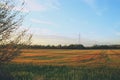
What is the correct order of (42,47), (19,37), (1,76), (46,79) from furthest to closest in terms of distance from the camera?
(42,47), (46,79), (19,37), (1,76)

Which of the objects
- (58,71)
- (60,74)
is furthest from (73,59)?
(60,74)

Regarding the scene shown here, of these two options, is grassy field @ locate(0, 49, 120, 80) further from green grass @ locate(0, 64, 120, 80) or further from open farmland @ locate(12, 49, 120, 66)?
open farmland @ locate(12, 49, 120, 66)

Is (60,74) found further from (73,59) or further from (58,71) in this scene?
(73,59)

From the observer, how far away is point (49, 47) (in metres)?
139

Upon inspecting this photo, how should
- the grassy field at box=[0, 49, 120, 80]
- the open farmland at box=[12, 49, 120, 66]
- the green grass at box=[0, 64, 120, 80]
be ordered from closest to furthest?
the green grass at box=[0, 64, 120, 80], the grassy field at box=[0, 49, 120, 80], the open farmland at box=[12, 49, 120, 66]

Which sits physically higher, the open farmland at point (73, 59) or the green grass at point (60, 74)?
the open farmland at point (73, 59)

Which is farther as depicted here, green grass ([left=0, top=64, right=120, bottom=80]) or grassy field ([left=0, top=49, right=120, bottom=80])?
grassy field ([left=0, top=49, right=120, bottom=80])

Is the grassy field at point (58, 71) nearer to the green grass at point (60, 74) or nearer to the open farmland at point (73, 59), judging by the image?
the green grass at point (60, 74)

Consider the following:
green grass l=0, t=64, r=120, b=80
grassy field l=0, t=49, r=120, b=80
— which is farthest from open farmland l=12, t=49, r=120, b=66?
green grass l=0, t=64, r=120, b=80

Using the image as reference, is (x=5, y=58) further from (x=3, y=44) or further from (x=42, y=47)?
(x=42, y=47)

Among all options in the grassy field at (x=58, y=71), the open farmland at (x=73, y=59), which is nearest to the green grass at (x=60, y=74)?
the grassy field at (x=58, y=71)

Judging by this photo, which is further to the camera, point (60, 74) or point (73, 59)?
point (73, 59)

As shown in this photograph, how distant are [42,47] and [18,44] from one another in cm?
12218

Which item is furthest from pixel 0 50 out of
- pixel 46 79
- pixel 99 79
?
pixel 99 79
